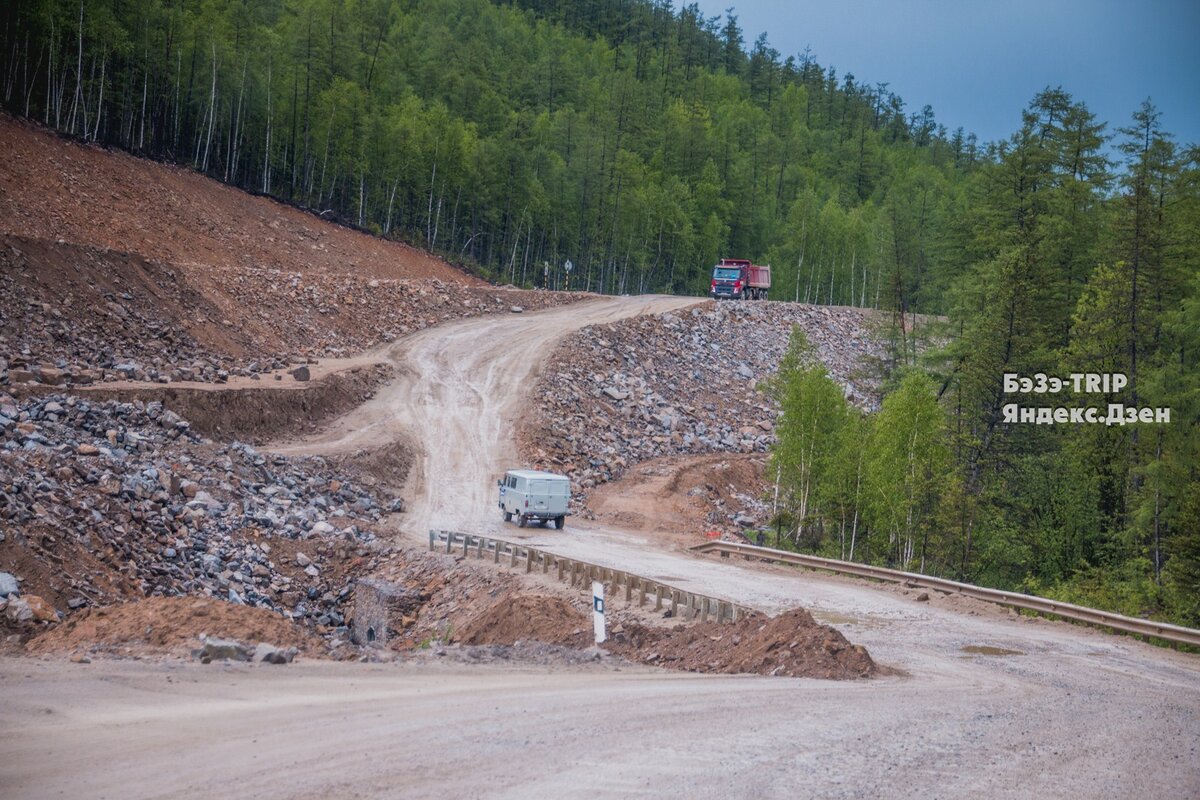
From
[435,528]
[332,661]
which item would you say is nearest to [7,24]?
[435,528]

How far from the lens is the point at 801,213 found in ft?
312

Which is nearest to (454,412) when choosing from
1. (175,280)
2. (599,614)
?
(175,280)

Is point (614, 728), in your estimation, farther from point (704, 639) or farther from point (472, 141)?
point (472, 141)

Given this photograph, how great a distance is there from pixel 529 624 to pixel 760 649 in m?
6.59

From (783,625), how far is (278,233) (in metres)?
51.9

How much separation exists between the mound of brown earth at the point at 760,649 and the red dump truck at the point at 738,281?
52.6 m

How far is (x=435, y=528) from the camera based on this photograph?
32594 mm

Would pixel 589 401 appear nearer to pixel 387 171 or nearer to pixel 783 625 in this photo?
pixel 783 625

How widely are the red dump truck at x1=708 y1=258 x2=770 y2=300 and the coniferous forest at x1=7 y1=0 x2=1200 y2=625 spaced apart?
9383 mm

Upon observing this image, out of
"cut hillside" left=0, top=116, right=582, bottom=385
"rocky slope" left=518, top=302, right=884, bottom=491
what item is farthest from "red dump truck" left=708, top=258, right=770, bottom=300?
"cut hillside" left=0, top=116, right=582, bottom=385

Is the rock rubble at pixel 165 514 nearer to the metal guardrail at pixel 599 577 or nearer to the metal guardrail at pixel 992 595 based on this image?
the metal guardrail at pixel 599 577

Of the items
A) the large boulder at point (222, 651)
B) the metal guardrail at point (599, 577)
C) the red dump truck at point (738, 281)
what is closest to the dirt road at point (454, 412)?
the metal guardrail at point (599, 577)

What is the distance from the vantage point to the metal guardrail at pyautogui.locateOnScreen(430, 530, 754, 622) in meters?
20.6

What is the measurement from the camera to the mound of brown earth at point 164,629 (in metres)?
15.9
